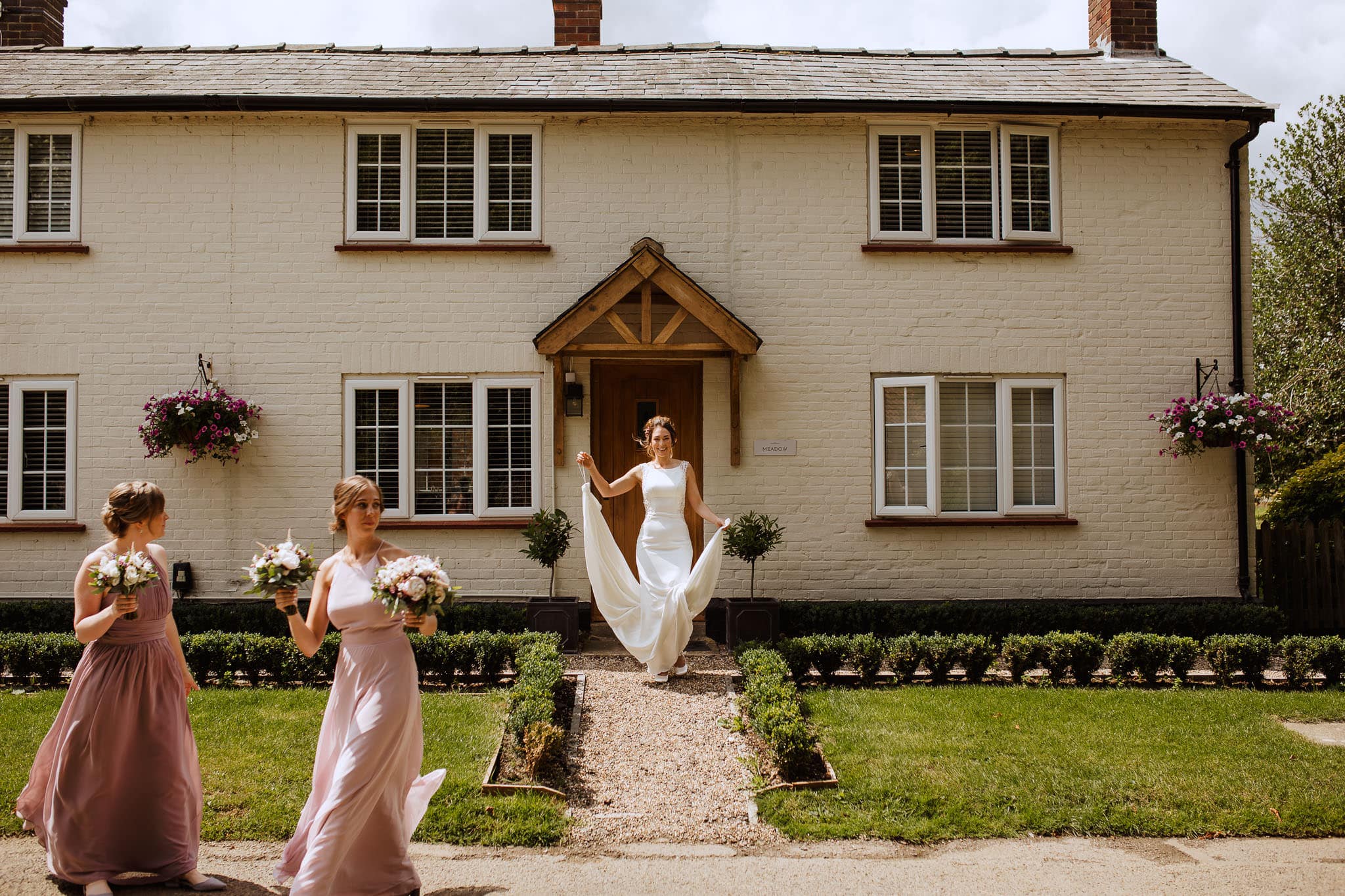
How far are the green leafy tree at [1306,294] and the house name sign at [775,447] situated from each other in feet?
52.4

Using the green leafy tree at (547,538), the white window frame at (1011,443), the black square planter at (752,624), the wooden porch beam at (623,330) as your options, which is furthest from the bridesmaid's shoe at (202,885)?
the white window frame at (1011,443)

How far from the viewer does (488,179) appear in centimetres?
1139

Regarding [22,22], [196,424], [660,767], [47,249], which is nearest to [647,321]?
[196,424]

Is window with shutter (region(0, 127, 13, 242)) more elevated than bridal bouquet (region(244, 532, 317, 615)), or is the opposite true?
window with shutter (region(0, 127, 13, 242))

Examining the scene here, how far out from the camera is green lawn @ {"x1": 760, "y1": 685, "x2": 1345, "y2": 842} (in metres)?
Answer: 5.57

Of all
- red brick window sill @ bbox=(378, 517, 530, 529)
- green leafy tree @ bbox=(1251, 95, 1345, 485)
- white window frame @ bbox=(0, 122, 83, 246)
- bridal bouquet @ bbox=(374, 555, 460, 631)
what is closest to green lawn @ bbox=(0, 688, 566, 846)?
bridal bouquet @ bbox=(374, 555, 460, 631)

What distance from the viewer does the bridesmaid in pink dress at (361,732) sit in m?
4.25

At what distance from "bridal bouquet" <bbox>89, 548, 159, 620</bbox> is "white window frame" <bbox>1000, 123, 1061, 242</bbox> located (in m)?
9.82

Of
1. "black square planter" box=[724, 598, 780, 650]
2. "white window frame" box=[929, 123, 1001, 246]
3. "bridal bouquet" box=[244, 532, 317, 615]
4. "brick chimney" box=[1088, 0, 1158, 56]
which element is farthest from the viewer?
"brick chimney" box=[1088, 0, 1158, 56]

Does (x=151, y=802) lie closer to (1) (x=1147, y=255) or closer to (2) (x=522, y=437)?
(2) (x=522, y=437)

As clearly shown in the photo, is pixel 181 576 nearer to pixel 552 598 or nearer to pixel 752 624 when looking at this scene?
pixel 552 598

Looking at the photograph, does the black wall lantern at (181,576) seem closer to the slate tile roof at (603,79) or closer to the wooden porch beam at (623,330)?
the slate tile roof at (603,79)

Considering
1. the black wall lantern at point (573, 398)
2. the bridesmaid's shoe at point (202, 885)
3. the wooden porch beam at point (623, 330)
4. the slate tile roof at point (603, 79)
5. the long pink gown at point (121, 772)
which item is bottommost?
the bridesmaid's shoe at point (202, 885)

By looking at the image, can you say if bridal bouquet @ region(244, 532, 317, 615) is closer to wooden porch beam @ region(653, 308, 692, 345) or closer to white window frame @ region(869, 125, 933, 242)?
wooden porch beam @ region(653, 308, 692, 345)
